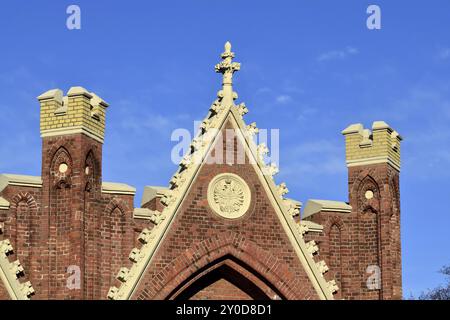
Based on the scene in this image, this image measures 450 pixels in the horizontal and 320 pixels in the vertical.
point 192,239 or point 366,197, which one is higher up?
point 366,197

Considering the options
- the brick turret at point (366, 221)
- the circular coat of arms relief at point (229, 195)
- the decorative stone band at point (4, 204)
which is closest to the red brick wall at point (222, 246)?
the circular coat of arms relief at point (229, 195)

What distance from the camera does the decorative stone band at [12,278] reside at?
97.1 feet

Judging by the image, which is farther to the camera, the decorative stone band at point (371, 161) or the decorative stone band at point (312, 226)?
the decorative stone band at point (371, 161)

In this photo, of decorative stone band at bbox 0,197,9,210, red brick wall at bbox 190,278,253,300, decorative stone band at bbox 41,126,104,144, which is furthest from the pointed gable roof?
decorative stone band at bbox 0,197,9,210

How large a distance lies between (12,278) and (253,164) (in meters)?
7.21

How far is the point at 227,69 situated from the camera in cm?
3384

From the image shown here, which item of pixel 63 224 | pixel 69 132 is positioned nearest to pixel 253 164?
pixel 69 132

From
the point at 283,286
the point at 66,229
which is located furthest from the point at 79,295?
the point at 283,286

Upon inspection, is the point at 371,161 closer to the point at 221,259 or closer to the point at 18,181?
the point at 221,259

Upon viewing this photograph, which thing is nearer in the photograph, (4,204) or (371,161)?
(4,204)

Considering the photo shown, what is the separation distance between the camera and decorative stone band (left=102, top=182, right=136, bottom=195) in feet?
104

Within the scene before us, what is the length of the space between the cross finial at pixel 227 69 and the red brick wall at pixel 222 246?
1.88m

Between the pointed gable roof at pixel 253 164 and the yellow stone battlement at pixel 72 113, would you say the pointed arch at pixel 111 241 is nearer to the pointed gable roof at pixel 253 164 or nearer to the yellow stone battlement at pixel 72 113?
the pointed gable roof at pixel 253 164
